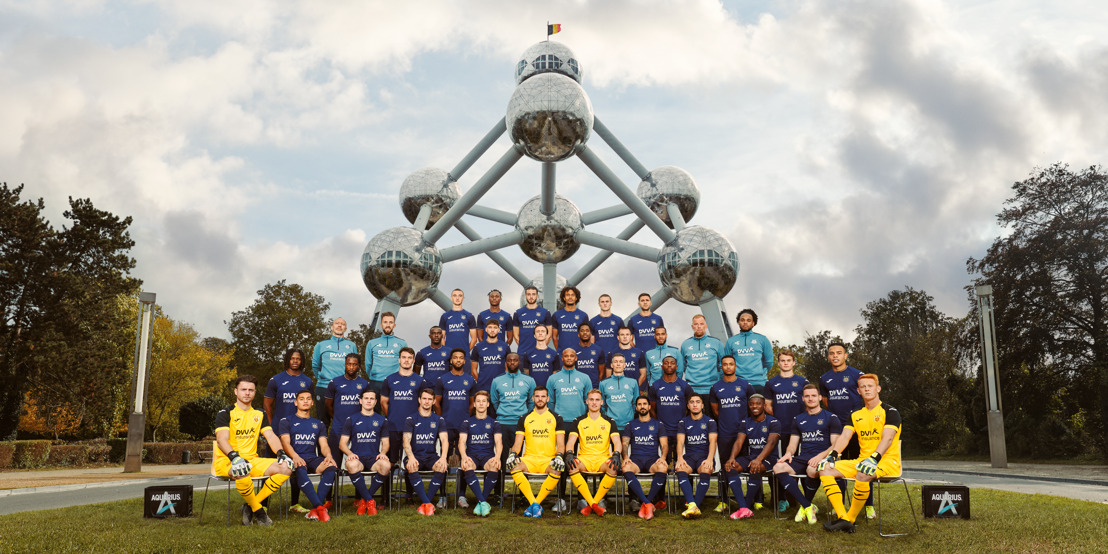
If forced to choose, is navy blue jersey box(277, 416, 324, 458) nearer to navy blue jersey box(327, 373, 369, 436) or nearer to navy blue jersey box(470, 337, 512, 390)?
navy blue jersey box(327, 373, 369, 436)

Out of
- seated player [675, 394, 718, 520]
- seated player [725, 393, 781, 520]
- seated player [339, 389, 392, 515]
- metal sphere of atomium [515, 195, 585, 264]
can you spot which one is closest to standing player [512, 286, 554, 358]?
seated player [339, 389, 392, 515]

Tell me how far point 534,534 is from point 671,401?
9.54ft

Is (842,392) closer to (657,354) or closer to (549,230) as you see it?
(657,354)

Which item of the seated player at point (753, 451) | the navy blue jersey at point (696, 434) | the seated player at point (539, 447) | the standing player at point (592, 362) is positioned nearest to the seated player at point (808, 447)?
the seated player at point (753, 451)

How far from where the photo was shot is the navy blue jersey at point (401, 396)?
32.2 feet

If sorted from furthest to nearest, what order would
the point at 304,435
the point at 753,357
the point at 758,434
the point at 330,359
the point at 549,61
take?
the point at 549,61
the point at 330,359
the point at 753,357
the point at 758,434
the point at 304,435

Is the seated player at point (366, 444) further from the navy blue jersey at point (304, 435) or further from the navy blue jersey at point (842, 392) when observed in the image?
the navy blue jersey at point (842, 392)

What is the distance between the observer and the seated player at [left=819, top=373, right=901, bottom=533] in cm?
774

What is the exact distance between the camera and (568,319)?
12.0 m

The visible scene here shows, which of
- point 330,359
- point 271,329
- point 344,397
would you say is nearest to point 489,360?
point 344,397

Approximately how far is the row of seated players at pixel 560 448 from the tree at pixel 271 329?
30775mm

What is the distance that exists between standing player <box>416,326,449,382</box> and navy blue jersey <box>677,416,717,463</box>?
12.0ft

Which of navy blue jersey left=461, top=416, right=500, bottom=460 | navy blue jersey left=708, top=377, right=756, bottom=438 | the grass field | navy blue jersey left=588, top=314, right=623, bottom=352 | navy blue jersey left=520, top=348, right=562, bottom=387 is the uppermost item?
navy blue jersey left=588, top=314, right=623, bottom=352

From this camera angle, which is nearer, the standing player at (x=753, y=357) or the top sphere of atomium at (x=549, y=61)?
the standing player at (x=753, y=357)
